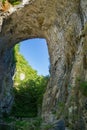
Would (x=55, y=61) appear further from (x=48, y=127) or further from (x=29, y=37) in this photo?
(x=48, y=127)

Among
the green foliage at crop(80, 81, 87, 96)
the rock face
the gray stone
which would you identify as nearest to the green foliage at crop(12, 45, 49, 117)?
the rock face

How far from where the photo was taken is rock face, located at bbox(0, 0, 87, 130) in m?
12.2

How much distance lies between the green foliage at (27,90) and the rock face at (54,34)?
623 cm

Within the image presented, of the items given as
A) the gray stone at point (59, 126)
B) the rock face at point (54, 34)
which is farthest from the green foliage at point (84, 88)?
the rock face at point (54, 34)

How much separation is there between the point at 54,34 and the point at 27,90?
1292 centimetres

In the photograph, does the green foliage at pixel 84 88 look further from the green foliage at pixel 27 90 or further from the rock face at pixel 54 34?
the green foliage at pixel 27 90

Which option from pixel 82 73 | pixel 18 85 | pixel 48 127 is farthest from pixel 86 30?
pixel 18 85

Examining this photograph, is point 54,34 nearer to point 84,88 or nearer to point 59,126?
point 84,88

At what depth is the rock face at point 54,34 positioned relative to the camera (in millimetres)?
12161

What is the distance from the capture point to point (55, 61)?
15.8 meters

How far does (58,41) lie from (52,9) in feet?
5.90

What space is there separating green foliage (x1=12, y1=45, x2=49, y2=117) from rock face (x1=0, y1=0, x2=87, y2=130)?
6228 mm

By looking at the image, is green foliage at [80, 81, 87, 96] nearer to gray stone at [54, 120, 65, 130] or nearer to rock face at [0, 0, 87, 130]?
gray stone at [54, 120, 65, 130]

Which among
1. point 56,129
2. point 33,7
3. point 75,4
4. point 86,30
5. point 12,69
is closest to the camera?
point 56,129
